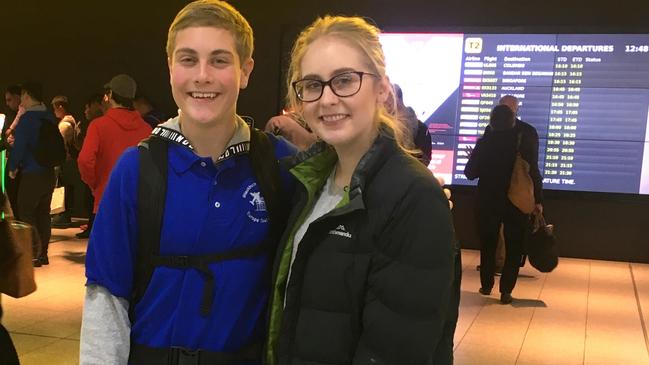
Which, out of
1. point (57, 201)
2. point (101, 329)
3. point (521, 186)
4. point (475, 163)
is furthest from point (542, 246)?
point (57, 201)

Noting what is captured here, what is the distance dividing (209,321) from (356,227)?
42cm

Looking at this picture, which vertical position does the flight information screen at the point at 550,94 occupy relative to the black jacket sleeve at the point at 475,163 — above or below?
above

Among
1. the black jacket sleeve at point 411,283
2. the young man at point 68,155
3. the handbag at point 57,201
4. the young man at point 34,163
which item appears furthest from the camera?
the young man at point 68,155

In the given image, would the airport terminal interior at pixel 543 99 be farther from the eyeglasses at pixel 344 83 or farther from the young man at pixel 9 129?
the eyeglasses at pixel 344 83

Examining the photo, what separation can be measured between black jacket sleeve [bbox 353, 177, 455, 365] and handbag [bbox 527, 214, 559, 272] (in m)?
4.15

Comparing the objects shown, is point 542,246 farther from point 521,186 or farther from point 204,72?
point 204,72

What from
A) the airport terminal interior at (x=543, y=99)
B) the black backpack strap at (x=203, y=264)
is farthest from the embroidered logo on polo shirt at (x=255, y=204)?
the airport terminal interior at (x=543, y=99)

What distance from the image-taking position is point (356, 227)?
1.20 meters

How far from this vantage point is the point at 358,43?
1272mm

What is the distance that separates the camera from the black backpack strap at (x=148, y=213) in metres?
1.30

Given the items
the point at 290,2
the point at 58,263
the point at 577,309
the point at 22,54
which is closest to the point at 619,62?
the point at 577,309

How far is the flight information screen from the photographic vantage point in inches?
255

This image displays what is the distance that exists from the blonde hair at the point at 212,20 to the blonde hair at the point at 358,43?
0.13m

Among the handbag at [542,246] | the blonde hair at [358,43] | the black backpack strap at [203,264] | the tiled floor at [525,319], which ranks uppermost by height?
the blonde hair at [358,43]
